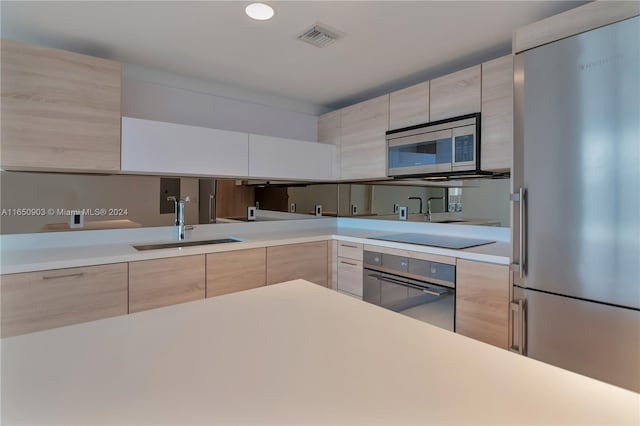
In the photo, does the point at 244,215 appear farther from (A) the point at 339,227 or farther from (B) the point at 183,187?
(A) the point at 339,227

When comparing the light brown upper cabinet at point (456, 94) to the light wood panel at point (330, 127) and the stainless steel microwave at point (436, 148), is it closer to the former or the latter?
the stainless steel microwave at point (436, 148)

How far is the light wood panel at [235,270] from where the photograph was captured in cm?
221

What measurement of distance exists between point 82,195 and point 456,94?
8.98 ft

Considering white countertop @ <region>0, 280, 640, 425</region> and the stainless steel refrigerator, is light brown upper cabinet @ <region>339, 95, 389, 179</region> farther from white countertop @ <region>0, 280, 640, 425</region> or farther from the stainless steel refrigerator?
white countertop @ <region>0, 280, 640, 425</region>

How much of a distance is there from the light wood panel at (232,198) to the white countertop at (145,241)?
13 cm

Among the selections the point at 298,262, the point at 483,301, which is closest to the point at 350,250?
the point at 298,262

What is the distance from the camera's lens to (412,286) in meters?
2.28

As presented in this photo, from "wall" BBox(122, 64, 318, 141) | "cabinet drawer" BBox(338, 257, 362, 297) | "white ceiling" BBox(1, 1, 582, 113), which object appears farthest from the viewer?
"cabinet drawer" BBox(338, 257, 362, 297)

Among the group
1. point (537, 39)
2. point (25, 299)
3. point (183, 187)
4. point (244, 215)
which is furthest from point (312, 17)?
point (25, 299)

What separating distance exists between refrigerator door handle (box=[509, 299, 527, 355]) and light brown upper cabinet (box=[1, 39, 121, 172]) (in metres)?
2.55

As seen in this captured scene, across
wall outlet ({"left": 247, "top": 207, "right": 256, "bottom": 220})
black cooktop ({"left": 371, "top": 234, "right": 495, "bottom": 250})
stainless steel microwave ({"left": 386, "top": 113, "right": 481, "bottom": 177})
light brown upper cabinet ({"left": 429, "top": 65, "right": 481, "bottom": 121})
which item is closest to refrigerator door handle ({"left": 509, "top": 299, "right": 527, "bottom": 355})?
A: black cooktop ({"left": 371, "top": 234, "right": 495, "bottom": 250})

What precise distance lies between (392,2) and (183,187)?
201 centimetres

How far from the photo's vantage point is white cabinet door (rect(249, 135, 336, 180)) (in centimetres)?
276

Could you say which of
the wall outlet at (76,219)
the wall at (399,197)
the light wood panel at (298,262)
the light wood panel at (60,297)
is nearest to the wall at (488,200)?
the wall at (399,197)
